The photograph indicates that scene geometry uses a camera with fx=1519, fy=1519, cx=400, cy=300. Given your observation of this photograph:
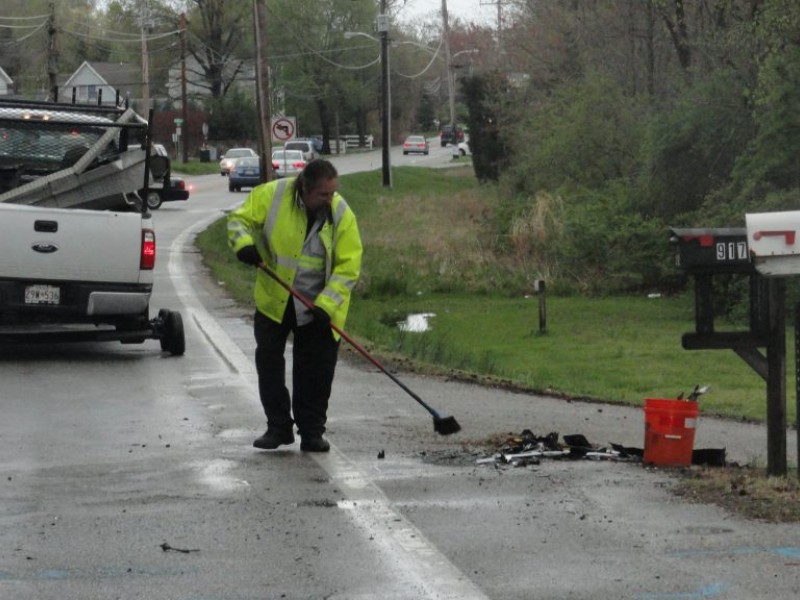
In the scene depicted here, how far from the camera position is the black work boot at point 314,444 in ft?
29.1

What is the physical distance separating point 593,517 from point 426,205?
40.4 meters

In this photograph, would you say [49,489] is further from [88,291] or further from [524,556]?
[88,291]

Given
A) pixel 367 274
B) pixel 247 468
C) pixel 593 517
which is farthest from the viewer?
pixel 367 274

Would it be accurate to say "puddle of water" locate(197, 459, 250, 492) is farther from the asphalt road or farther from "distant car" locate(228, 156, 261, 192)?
"distant car" locate(228, 156, 261, 192)

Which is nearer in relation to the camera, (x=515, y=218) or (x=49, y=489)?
(x=49, y=489)

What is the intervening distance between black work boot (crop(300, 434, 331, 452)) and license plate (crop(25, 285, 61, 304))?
5366mm

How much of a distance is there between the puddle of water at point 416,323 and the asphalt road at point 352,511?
1174cm

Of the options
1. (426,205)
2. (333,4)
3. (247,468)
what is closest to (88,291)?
(247,468)

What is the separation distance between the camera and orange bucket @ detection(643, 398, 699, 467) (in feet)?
27.1

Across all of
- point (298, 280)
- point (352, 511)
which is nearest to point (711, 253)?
point (352, 511)

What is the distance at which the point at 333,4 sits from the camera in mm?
100125

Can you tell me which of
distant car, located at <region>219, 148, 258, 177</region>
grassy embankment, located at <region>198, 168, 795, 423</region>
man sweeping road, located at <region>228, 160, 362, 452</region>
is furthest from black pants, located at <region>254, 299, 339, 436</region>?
distant car, located at <region>219, 148, 258, 177</region>

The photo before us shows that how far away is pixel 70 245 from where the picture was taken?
44.5 feet

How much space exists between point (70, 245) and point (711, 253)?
297 inches
